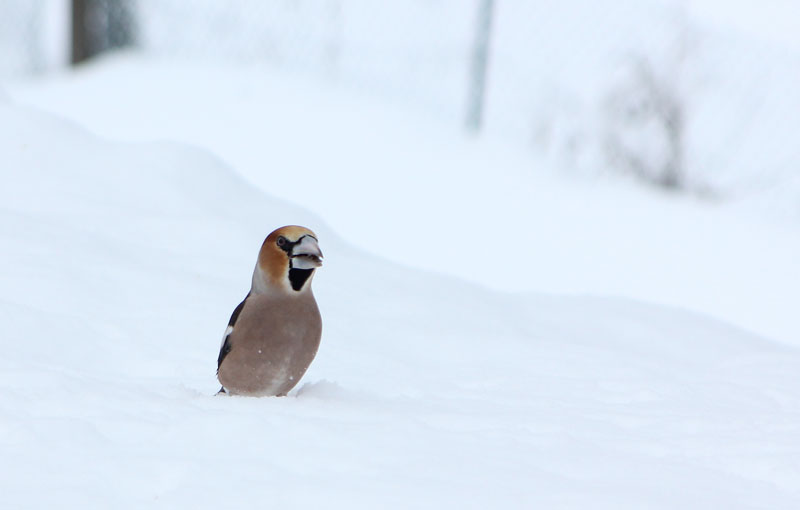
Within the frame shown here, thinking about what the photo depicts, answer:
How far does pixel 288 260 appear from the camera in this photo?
249 centimetres

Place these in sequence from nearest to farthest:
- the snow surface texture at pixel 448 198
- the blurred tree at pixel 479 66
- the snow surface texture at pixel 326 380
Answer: the snow surface texture at pixel 326 380, the snow surface texture at pixel 448 198, the blurred tree at pixel 479 66

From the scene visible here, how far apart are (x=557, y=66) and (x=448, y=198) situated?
106 inches

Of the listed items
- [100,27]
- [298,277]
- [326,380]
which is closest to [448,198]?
[100,27]

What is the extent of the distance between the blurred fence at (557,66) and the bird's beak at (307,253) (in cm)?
541

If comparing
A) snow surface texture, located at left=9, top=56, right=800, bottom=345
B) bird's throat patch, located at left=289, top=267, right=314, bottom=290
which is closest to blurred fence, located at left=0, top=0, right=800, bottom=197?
snow surface texture, located at left=9, top=56, right=800, bottom=345

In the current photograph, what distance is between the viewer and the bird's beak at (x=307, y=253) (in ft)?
Answer: 7.89

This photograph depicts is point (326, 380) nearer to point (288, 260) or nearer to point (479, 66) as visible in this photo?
point (288, 260)

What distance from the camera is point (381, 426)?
224cm

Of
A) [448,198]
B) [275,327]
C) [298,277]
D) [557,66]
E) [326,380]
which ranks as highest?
[557,66]

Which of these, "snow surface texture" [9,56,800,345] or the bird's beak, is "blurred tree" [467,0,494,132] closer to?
"snow surface texture" [9,56,800,345]

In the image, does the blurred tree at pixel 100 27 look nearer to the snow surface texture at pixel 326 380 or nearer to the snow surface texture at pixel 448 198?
the snow surface texture at pixel 448 198

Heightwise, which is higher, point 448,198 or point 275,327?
point 275,327

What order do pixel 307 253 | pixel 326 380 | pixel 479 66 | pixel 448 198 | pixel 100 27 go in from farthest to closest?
1. pixel 100 27
2. pixel 479 66
3. pixel 448 198
4. pixel 326 380
5. pixel 307 253

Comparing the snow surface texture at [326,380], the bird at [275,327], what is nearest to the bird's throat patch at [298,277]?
the bird at [275,327]
